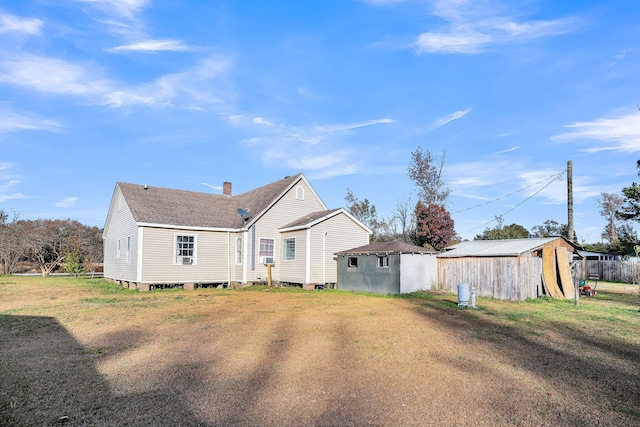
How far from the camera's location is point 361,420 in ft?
14.1

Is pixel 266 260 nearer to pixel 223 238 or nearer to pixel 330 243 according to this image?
pixel 223 238

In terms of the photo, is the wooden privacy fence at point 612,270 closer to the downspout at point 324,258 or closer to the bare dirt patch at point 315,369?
the downspout at point 324,258

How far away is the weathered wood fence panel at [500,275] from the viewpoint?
53.0 feet

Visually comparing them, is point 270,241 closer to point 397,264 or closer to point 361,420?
point 397,264

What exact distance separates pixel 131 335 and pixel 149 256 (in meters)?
11.3

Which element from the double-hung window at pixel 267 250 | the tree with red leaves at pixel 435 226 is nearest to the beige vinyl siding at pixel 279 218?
the double-hung window at pixel 267 250

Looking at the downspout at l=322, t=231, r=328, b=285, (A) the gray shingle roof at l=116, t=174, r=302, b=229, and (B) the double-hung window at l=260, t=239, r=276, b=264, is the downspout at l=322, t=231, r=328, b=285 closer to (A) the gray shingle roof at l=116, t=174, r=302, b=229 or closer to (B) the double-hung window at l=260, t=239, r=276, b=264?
(B) the double-hung window at l=260, t=239, r=276, b=264

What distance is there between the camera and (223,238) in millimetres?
21625

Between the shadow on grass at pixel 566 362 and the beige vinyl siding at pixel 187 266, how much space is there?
12898mm

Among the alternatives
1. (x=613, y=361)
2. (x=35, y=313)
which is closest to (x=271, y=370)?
(x=613, y=361)

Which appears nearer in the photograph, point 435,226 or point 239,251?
point 239,251

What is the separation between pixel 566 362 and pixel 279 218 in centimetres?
1709

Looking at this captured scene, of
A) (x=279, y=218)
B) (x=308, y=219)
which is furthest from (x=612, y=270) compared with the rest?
(x=279, y=218)

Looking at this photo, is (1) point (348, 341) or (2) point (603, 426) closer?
(2) point (603, 426)
